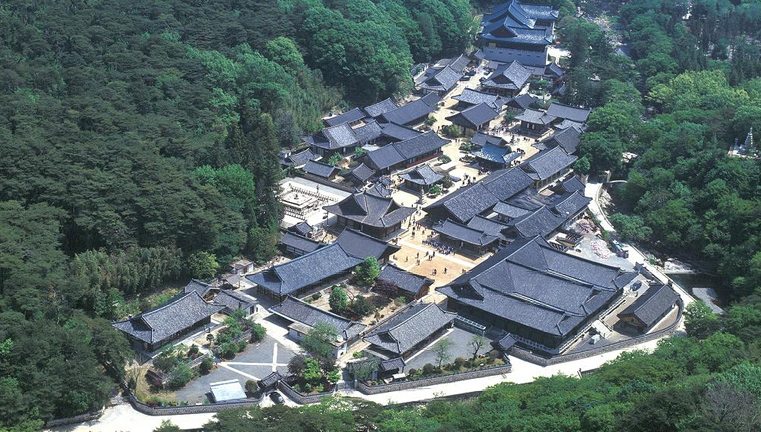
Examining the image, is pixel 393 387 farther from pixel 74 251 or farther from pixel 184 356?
pixel 74 251

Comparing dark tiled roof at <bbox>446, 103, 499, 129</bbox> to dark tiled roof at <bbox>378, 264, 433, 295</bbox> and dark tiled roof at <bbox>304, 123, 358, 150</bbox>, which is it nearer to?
dark tiled roof at <bbox>304, 123, 358, 150</bbox>

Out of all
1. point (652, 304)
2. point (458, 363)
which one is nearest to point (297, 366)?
point (458, 363)

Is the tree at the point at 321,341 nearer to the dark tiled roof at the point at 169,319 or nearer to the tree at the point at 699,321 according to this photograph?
the dark tiled roof at the point at 169,319

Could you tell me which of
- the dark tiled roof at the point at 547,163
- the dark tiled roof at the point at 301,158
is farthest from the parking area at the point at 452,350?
the dark tiled roof at the point at 301,158

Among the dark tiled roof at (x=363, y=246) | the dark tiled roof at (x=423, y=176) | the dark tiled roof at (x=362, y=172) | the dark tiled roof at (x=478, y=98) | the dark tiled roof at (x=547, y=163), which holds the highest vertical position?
the dark tiled roof at (x=363, y=246)

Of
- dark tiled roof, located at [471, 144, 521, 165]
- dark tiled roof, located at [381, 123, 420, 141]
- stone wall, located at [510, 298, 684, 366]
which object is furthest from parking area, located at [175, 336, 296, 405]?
dark tiled roof, located at [381, 123, 420, 141]

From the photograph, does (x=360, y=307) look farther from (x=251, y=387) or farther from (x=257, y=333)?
(x=251, y=387)

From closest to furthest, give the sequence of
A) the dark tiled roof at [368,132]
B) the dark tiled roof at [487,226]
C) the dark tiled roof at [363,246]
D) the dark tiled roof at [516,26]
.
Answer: the dark tiled roof at [363,246] < the dark tiled roof at [487,226] < the dark tiled roof at [368,132] < the dark tiled roof at [516,26]

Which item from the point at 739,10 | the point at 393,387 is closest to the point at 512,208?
the point at 393,387
